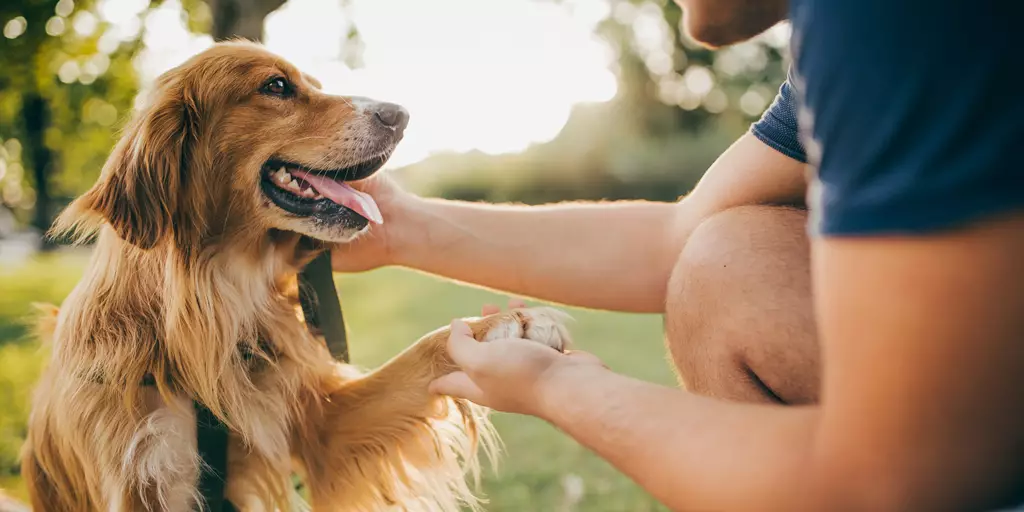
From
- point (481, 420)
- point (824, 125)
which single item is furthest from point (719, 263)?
point (481, 420)

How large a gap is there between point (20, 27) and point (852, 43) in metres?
7.79

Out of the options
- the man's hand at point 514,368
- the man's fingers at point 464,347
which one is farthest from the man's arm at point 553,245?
the man's hand at point 514,368

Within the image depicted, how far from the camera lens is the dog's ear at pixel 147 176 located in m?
2.17

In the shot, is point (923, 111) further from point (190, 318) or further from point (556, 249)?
point (190, 318)

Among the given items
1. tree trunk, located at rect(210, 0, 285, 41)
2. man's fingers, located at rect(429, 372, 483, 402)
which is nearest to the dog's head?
man's fingers, located at rect(429, 372, 483, 402)

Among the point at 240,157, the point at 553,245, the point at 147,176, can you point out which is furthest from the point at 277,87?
the point at 553,245

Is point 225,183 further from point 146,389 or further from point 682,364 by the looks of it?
point 682,364

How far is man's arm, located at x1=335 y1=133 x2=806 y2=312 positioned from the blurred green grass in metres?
0.20

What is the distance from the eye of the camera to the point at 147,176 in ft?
7.37

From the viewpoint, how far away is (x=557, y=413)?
130 cm

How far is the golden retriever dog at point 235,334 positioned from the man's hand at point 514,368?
0.46m

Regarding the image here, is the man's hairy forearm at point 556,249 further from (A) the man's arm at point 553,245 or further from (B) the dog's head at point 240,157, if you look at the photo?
(B) the dog's head at point 240,157

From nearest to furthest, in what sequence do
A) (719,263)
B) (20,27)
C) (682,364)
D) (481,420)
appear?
(719,263) < (682,364) < (481,420) < (20,27)

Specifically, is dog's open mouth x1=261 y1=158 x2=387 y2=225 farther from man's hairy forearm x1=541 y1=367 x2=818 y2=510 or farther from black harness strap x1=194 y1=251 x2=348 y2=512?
man's hairy forearm x1=541 y1=367 x2=818 y2=510
